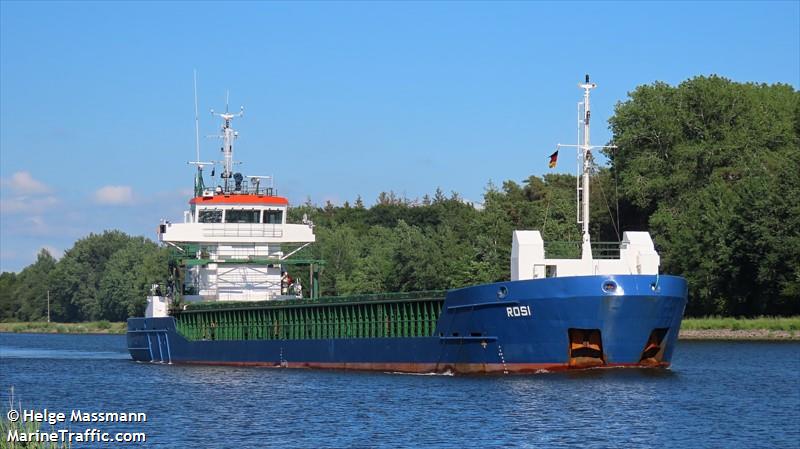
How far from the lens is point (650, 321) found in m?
38.0

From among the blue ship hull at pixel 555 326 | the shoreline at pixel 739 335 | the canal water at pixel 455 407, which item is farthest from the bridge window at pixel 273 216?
the shoreline at pixel 739 335

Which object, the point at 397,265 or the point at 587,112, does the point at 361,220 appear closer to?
the point at 397,265

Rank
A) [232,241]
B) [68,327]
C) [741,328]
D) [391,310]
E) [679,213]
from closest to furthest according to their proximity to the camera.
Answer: [391,310] → [232,241] → [741,328] → [679,213] → [68,327]

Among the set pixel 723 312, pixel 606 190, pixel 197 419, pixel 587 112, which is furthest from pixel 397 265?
pixel 197 419

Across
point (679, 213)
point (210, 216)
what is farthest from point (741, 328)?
point (210, 216)

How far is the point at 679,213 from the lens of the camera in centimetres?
8456

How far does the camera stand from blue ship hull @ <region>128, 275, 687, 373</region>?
3734 centimetres

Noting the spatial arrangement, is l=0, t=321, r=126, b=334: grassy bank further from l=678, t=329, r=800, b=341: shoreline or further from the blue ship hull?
the blue ship hull

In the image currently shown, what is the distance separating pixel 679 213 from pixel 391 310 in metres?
43.6

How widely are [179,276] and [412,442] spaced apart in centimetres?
3225

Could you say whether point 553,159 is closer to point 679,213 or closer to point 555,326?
point 555,326

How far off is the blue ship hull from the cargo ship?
0.14ft

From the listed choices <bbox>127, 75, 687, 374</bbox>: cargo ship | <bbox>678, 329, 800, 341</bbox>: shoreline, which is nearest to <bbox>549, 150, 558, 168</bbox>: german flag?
<bbox>127, 75, 687, 374</bbox>: cargo ship

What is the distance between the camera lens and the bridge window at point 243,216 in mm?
57000
